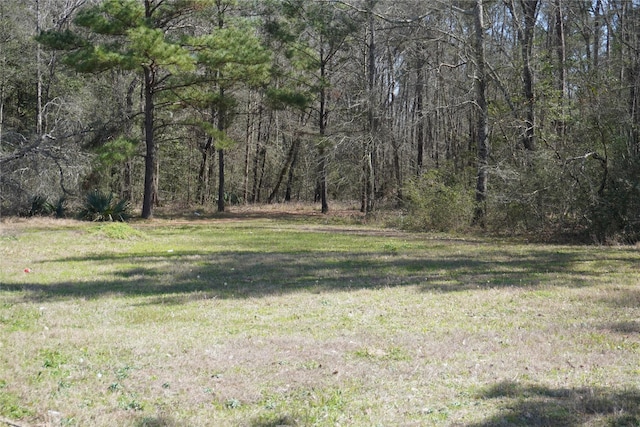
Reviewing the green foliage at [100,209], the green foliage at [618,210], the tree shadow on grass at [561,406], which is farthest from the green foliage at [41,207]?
the tree shadow on grass at [561,406]

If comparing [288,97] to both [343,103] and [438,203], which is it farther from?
[438,203]

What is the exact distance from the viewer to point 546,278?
10789 millimetres

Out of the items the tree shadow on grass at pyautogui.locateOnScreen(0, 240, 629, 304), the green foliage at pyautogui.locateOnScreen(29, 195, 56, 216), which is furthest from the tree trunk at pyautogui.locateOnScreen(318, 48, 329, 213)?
the tree shadow on grass at pyautogui.locateOnScreen(0, 240, 629, 304)

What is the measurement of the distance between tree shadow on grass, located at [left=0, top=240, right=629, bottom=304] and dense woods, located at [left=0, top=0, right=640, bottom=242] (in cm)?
440

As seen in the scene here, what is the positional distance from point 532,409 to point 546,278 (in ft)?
22.2

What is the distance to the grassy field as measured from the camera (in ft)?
14.9

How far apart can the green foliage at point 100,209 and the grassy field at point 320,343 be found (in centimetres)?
1238

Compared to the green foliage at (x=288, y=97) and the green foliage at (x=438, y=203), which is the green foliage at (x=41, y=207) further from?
the green foliage at (x=438, y=203)

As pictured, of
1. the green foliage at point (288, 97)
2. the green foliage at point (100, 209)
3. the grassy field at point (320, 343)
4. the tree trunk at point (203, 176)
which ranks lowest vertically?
the grassy field at point (320, 343)

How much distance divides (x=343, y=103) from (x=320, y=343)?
112 feet

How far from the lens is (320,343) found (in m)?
6.39

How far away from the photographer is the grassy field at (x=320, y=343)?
4.54 m

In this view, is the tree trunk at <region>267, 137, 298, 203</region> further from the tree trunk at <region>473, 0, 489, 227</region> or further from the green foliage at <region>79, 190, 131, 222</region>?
the tree trunk at <region>473, 0, 489, 227</region>

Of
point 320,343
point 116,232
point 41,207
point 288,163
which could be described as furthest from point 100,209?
point 320,343
